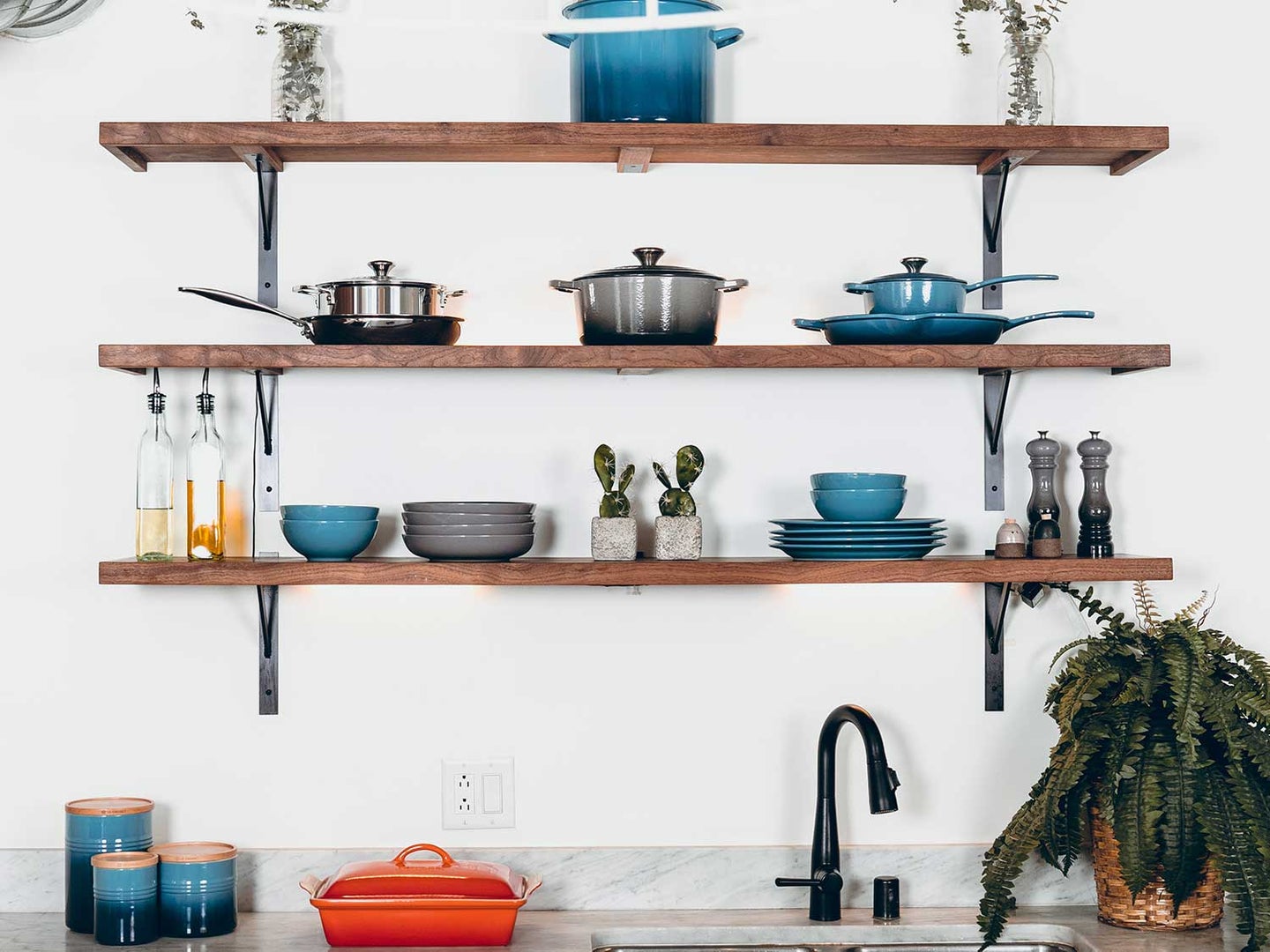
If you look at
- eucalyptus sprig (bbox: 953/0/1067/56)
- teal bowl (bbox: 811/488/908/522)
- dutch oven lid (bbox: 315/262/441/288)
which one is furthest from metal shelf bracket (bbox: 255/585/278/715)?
eucalyptus sprig (bbox: 953/0/1067/56)

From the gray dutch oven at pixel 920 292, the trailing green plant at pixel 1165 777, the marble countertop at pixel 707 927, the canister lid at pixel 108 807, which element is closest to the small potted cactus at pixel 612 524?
the gray dutch oven at pixel 920 292

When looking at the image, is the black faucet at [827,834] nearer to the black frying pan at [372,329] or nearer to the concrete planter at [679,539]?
the concrete planter at [679,539]

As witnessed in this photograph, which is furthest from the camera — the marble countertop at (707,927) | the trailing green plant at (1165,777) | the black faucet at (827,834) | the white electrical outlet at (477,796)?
the white electrical outlet at (477,796)

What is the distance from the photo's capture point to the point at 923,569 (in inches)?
77.4

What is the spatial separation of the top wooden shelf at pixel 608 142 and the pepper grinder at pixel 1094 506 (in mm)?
467

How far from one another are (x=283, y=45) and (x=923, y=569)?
50.1 inches

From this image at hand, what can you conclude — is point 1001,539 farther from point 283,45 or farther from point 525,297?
point 283,45

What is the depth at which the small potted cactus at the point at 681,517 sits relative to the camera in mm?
1994

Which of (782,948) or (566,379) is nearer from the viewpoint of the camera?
(782,948)

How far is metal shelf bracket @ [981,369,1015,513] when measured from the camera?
2.17m

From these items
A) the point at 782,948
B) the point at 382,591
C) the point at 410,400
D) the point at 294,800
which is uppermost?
the point at 410,400

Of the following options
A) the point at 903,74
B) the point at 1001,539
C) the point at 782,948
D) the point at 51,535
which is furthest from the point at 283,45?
the point at 782,948

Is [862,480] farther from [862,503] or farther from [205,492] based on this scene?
[205,492]

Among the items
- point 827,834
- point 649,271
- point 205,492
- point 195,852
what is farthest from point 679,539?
point 195,852
